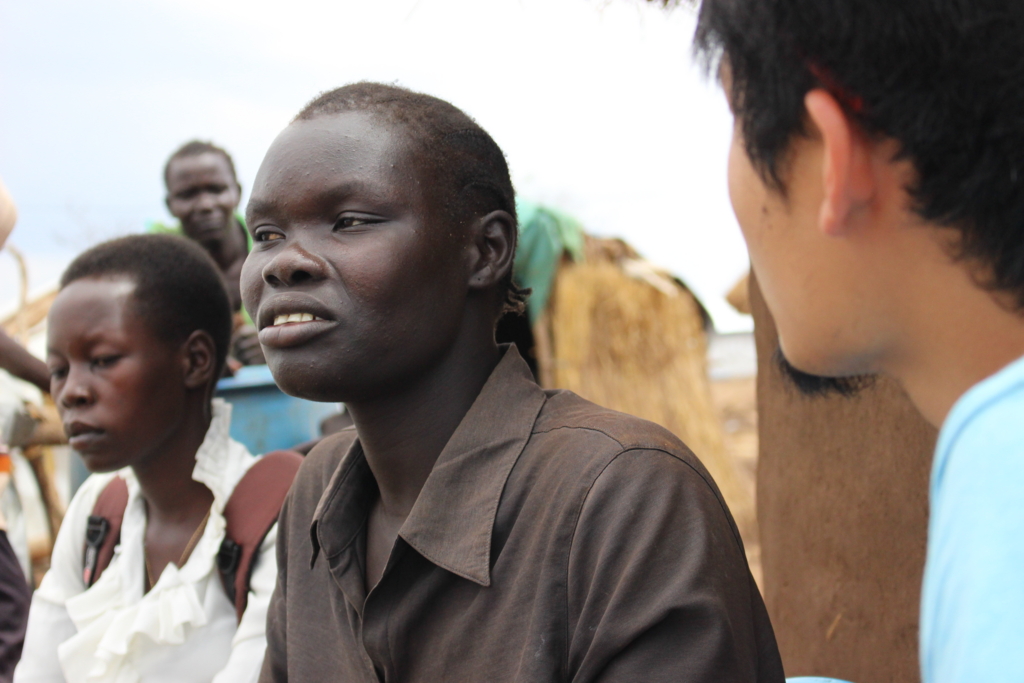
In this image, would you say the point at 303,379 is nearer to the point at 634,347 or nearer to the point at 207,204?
the point at 207,204

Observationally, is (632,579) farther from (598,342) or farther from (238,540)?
(598,342)

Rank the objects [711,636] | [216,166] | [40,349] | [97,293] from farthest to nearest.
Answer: [40,349]
[216,166]
[97,293]
[711,636]

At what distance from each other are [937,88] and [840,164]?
11 cm

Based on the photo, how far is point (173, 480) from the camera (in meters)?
2.35

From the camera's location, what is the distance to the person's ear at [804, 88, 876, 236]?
83cm

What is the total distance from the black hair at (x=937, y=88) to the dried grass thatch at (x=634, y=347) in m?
5.25

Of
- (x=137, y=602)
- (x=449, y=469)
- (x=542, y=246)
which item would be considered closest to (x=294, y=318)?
(x=449, y=469)

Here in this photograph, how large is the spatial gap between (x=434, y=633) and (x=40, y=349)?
15.7 ft

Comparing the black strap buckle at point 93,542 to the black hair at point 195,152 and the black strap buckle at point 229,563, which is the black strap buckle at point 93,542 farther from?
the black hair at point 195,152

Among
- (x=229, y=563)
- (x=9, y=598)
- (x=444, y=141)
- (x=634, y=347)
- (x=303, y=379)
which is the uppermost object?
(x=444, y=141)

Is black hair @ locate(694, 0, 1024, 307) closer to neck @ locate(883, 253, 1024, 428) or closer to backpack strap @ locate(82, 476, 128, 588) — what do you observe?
neck @ locate(883, 253, 1024, 428)

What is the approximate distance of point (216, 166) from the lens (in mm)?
4371

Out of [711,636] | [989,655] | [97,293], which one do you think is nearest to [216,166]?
[97,293]

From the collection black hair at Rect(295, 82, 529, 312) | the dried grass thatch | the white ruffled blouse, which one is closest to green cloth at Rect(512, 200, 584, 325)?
the dried grass thatch
